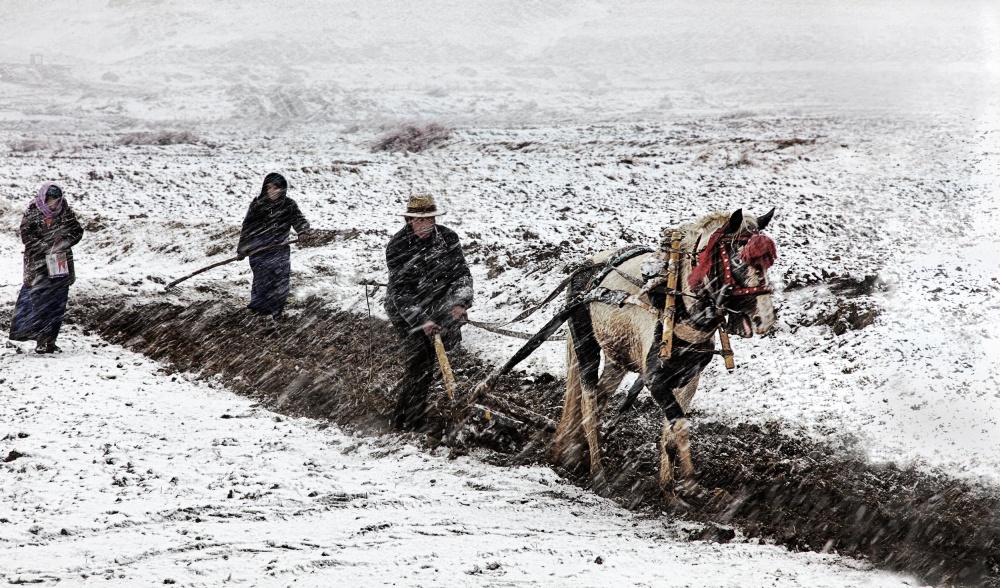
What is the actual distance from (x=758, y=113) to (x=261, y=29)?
53.6 meters

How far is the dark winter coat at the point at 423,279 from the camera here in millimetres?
6375

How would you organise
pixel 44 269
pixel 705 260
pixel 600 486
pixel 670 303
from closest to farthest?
pixel 705 260
pixel 670 303
pixel 600 486
pixel 44 269

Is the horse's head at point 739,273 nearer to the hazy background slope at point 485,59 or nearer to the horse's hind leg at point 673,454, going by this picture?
the horse's hind leg at point 673,454

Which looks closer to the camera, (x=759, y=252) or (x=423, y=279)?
(x=759, y=252)

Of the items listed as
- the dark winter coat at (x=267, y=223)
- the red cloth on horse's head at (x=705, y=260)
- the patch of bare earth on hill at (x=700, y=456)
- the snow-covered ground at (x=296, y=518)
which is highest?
the red cloth on horse's head at (x=705, y=260)

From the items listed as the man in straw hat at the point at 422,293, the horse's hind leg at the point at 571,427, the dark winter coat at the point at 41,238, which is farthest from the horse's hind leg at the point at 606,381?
the dark winter coat at the point at 41,238

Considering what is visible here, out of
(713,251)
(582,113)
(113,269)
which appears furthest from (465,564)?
(582,113)

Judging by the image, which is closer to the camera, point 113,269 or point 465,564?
point 465,564

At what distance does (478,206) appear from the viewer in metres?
16.5

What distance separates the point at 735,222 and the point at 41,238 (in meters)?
8.10

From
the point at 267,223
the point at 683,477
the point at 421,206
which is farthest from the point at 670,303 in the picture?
the point at 267,223

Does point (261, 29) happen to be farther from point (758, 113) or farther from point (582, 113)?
point (758, 113)

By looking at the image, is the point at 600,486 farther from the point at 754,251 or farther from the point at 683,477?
the point at 754,251

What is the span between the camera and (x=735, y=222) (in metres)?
4.38
